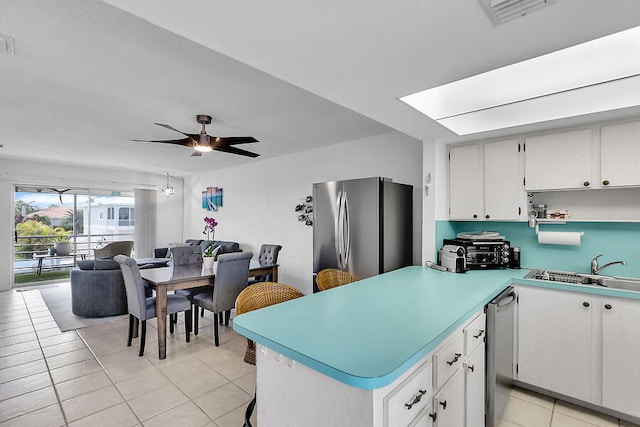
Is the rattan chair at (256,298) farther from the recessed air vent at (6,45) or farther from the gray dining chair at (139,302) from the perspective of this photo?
the recessed air vent at (6,45)

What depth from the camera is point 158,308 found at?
9.98 ft

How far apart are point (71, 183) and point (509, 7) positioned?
8160 millimetres

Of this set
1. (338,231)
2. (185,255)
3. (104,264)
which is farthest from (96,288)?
(338,231)

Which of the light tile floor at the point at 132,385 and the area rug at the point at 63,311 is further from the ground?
the light tile floor at the point at 132,385

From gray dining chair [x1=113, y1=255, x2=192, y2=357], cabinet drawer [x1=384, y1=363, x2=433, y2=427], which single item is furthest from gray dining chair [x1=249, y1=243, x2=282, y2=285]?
cabinet drawer [x1=384, y1=363, x2=433, y2=427]

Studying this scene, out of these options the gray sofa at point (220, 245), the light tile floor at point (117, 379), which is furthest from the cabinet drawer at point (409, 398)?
the gray sofa at point (220, 245)

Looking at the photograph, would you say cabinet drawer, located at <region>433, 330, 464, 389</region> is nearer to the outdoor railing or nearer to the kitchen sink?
the kitchen sink

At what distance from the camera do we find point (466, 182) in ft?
9.59

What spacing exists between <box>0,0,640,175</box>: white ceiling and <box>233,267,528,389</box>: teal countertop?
48.6 inches

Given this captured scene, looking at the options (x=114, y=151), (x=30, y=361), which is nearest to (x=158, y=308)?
(x=30, y=361)

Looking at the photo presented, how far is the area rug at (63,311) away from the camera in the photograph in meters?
3.94

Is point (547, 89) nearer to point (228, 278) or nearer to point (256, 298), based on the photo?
point (256, 298)

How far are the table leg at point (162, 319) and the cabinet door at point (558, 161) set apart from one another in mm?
3577

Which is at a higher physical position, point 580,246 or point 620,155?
point 620,155
